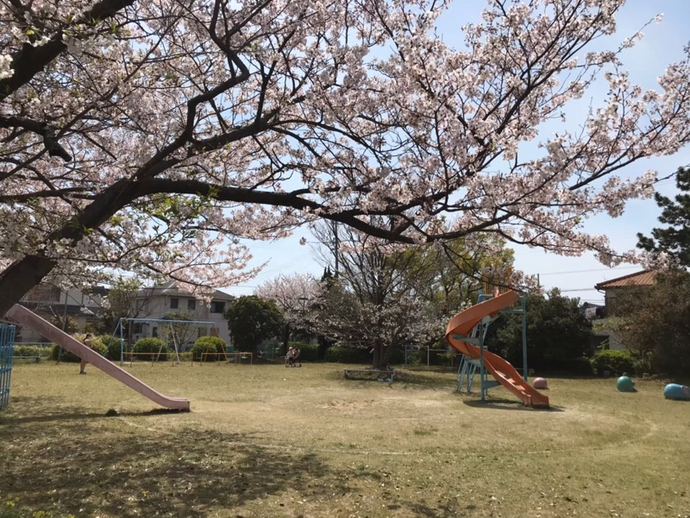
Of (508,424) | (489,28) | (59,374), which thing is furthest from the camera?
(59,374)

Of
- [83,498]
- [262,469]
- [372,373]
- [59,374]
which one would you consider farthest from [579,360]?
[83,498]

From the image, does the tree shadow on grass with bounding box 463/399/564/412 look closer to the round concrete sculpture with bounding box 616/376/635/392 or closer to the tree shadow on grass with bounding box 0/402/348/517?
the round concrete sculpture with bounding box 616/376/635/392

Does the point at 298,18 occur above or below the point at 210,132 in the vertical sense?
above

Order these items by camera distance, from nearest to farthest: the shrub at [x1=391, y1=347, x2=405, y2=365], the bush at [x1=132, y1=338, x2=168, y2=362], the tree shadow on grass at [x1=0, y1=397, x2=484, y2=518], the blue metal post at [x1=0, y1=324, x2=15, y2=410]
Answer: the tree shadow on grass at [x1=0, y1=397, x2=484, y2=518] → the blue metal post at [x1=0, y1=324, x2=15, y2=410] → the bush at [x1=132, y1=338, x2=168, y2=362] → the shrub at [x1=391, y1=347, x2=405, y2=365]

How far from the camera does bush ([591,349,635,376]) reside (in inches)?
952

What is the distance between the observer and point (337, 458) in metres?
6.66

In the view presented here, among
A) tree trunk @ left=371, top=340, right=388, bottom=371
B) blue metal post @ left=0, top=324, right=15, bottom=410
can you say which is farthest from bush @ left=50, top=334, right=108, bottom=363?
blue metal post @ left=0, top=324, right=15, bottom=410

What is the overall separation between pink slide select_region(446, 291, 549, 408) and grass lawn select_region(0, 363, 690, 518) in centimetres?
76

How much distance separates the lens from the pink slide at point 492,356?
43.2ft

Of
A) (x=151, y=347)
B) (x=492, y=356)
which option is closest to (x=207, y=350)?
(x=151, y=347)

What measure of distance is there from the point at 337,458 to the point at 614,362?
21570mm

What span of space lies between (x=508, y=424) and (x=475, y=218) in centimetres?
484

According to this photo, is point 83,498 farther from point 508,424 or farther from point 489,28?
point 508,424

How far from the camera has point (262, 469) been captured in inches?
237
